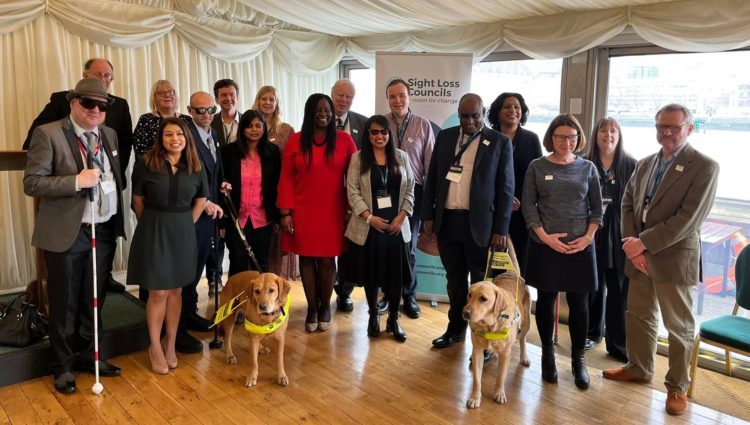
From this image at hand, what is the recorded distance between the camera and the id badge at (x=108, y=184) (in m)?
3.08

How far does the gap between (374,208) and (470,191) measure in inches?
25.0

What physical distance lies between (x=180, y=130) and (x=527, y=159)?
6.96 ft

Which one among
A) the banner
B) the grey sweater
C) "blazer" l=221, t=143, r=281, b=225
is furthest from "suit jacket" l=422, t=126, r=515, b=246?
"blazer" l=221, t=143, r=281, b=225

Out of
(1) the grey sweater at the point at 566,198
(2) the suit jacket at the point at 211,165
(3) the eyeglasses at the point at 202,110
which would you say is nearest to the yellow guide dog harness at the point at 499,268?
(1) the grey sweater at the point at 566,198

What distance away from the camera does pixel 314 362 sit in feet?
11.8

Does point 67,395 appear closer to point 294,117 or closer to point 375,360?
point 375,360

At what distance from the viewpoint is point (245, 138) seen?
3.84 m

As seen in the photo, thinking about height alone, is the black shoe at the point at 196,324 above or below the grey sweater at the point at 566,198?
below

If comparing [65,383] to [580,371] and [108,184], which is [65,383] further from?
[580,371]

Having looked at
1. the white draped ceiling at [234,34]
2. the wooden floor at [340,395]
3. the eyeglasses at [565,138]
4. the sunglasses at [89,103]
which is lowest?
the wooden floor at [340,395]

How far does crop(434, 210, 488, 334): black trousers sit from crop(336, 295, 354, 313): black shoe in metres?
0.99

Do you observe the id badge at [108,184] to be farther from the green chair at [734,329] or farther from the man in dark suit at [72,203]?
the green chair at [734,329]

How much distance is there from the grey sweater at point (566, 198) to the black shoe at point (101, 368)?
8.30 feet

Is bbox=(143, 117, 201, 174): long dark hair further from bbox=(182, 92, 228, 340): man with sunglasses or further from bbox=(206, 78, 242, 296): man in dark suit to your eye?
bbox=(206, 78, 242, 296): man in dark suit
